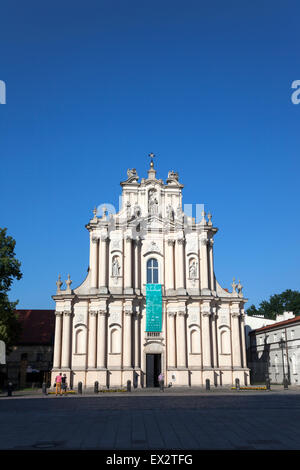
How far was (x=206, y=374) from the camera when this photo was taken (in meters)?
45.4

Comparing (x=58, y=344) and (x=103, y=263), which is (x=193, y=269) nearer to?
(x=103, y=263)

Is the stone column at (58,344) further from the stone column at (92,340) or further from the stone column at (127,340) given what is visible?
the stone column at (127,340)

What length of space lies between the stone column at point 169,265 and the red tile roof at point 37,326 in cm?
1728

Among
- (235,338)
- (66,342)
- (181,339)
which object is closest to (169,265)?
(181,339)

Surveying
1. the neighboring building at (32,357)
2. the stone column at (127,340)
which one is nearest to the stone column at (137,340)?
the stone column at (127,340)

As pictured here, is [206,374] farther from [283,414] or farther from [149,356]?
[283,414]

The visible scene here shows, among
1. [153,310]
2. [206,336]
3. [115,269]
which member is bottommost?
[206,336]

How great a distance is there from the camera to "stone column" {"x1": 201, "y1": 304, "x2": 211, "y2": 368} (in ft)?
151

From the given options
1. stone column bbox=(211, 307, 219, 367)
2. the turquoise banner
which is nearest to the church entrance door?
the turquoise banner

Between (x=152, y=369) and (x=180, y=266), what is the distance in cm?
1082

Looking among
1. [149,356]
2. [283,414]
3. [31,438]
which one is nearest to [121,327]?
[149,356]

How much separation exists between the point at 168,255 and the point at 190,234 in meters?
3.44

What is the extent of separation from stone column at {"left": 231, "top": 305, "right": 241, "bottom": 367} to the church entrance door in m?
7.78

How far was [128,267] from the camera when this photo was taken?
4734 cm
